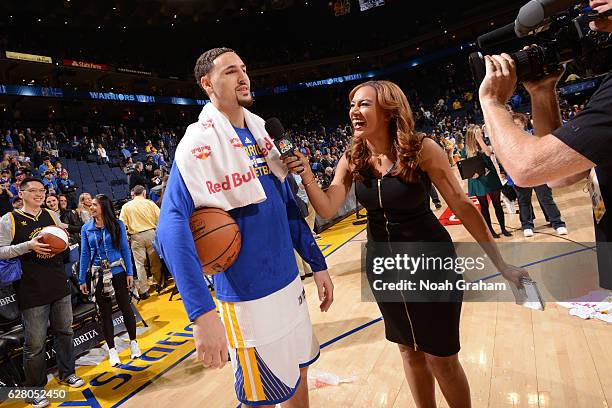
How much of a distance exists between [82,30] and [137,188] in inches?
940

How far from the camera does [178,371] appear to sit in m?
3.73

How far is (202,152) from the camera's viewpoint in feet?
5.19

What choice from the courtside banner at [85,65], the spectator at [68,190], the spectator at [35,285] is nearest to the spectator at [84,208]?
the spectator at [35,285]

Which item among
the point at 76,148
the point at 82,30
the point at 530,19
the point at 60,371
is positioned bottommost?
the point at 60,371

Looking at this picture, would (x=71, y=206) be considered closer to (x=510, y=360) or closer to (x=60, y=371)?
(x=60, y=371)

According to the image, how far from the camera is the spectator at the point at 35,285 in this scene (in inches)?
139

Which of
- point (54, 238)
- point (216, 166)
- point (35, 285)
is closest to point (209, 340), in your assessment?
point (216, 166)

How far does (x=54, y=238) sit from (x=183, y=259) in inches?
109

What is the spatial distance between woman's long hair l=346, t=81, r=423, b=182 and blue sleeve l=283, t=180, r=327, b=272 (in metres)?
0.37

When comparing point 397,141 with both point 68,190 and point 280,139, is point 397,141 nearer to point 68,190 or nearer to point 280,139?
point 280,139

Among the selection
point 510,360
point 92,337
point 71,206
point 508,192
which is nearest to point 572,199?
point 508,192

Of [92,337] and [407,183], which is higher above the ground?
[407,183]

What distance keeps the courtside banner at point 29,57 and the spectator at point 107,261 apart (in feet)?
63.9

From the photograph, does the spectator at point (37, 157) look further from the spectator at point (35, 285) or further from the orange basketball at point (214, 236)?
the orange basketball at point (214, 236)
